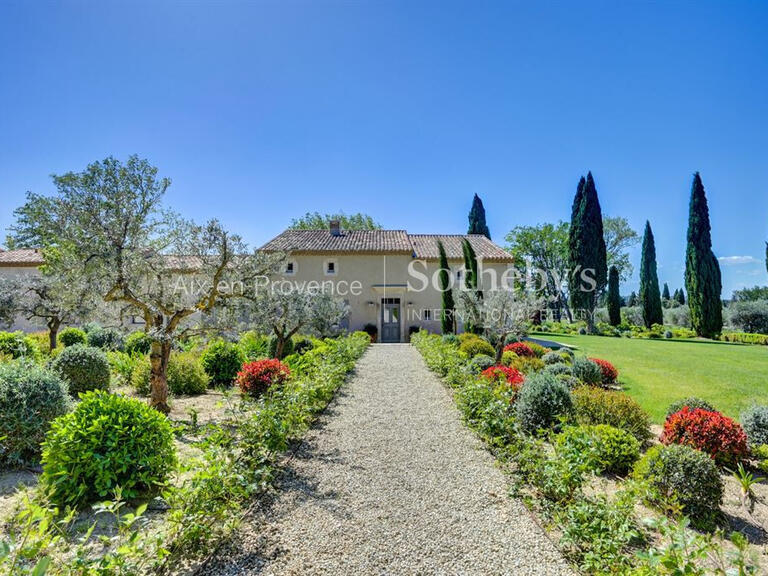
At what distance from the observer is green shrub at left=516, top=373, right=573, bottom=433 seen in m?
6.25

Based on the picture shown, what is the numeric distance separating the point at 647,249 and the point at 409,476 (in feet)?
124

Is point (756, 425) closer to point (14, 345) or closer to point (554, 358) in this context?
point (554, 358)

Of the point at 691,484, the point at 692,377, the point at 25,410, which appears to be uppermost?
the point at 25,410

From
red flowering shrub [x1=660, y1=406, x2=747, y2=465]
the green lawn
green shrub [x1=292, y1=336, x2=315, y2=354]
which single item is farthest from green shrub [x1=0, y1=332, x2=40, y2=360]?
the green lawn

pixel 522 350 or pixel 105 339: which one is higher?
pixel 105 339

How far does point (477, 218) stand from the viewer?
139 ft

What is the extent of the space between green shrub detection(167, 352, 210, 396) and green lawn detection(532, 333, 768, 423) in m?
9.84

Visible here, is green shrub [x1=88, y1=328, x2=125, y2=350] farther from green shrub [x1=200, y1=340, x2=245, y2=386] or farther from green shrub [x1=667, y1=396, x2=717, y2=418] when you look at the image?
green shrub [x1=667, y1=396, x2=717, y2=418]

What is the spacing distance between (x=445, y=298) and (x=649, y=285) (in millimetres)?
21097

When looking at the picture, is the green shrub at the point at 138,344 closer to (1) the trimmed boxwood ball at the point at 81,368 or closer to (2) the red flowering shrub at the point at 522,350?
(1) the trimmed boxwood ball at the point at 81,368

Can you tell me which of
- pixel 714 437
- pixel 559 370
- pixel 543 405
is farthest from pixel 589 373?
pixel 714 437

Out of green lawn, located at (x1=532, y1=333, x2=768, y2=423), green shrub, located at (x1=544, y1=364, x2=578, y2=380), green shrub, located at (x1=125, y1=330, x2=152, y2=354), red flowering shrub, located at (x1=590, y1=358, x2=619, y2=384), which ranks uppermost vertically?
green shrub, located at (x1=125, y1=330, x2=152, y2=354)

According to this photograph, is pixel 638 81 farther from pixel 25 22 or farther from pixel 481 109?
pixel 25 22

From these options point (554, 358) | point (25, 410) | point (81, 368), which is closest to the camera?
point (25, 410)
